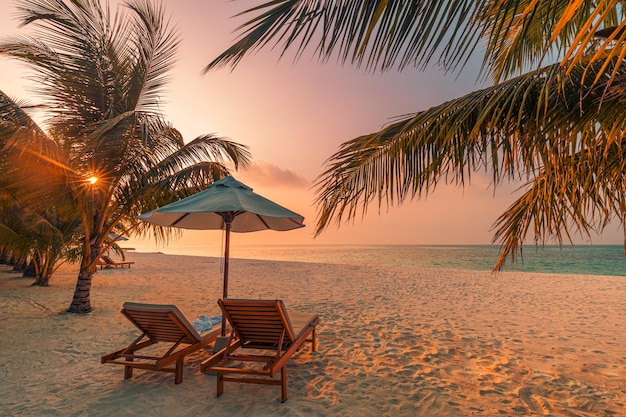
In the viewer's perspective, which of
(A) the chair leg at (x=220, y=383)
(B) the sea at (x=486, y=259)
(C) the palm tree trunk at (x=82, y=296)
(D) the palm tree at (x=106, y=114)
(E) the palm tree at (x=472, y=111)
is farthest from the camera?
(B) the sea at (x=486, y=259)

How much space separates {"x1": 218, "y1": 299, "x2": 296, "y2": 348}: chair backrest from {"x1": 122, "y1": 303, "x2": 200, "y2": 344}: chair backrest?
1.45 feet

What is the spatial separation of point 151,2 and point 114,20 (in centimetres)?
76

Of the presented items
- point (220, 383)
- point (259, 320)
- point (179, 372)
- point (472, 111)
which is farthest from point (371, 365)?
point (472, 111)

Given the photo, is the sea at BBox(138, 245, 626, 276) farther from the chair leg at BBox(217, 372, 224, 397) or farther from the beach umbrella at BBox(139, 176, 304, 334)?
the chair leg at BBox(217, 372, 224, 397)

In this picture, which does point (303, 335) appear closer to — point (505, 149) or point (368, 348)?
point (368, 348)

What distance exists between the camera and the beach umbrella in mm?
3775

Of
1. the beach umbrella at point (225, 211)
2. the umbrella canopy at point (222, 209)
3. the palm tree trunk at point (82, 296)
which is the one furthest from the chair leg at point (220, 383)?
the palm tree trunk at point (82, 296)

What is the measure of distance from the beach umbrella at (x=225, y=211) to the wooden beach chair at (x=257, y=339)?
38.3 inches

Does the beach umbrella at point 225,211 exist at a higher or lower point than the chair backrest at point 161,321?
higher

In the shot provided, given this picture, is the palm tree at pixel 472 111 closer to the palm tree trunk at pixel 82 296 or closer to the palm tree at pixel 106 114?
the palm tree at pixel 106 114

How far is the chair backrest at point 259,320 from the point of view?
3193 millimetres

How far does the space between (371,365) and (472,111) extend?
3.06 m

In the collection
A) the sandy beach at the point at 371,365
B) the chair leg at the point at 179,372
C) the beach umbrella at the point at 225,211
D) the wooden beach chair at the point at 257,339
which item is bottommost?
the sandy beach at the point at 371,365

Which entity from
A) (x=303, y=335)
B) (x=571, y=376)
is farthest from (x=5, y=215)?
(x=571, y=376)
